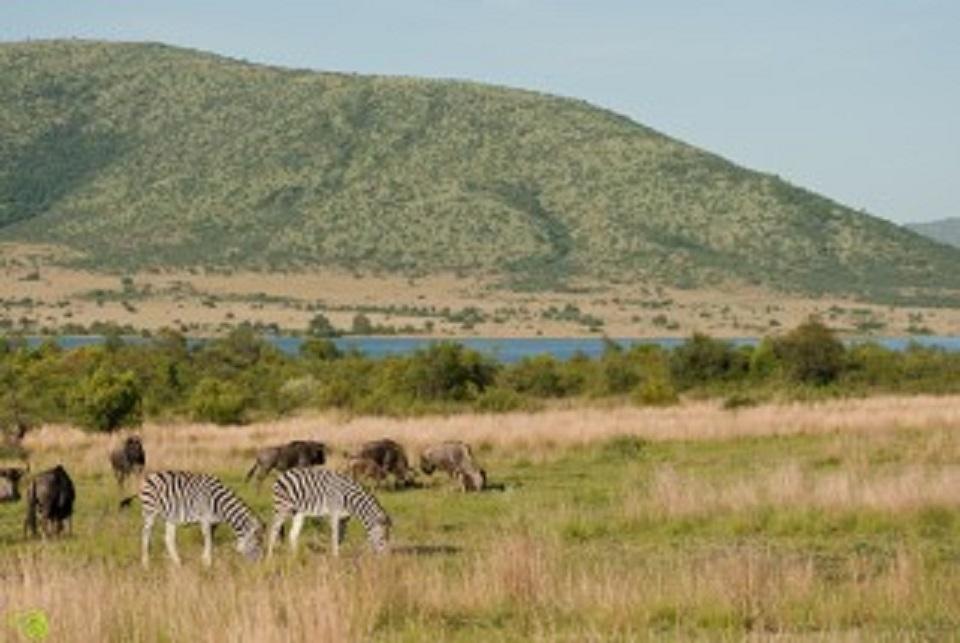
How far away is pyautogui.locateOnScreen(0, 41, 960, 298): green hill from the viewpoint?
6747 inches

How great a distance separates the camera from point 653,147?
19250 cm

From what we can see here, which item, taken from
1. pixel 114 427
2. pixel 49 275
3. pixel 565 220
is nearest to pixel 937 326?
pixel 565 220

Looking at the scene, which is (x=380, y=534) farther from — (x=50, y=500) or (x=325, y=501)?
(x=50, y=500)

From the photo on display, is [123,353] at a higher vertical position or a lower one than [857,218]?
lower

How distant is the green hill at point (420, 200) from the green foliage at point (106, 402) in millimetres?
124199

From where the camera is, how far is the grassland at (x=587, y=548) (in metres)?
11.7

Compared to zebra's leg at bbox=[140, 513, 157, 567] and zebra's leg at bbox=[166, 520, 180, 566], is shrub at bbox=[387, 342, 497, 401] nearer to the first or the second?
zebra's leg at bbox=[140, 513, 157, 567]

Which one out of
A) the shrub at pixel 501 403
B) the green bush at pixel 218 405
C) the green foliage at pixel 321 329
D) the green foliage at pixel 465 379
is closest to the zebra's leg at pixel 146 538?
the green foliage at pixel 465 379

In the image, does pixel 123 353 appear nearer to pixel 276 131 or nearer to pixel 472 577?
pixel 472 577

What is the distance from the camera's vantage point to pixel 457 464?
87.0 ft

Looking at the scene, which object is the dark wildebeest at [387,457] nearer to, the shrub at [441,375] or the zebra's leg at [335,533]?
the zebra's leg at [335,533]

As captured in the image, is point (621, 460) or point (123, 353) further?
point (123, 353)

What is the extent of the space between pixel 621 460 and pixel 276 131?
164 m

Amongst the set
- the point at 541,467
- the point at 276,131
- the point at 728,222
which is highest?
the point at 276,131
